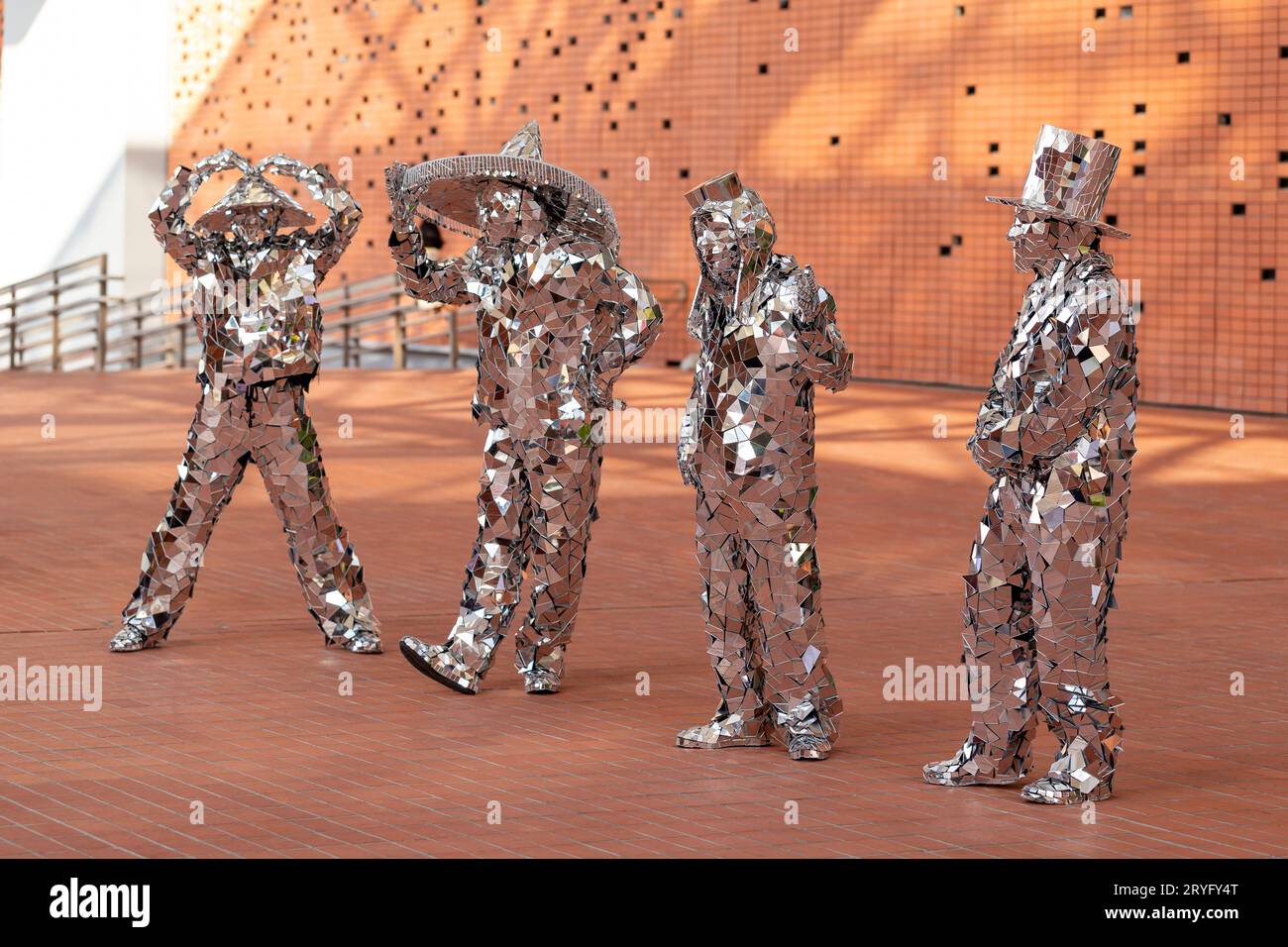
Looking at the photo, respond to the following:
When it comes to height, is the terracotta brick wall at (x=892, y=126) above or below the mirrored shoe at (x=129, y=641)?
above

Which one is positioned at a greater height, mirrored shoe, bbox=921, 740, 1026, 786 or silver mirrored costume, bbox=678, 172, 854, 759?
silver mirrored costume, bbox=678, 172, 854, 759

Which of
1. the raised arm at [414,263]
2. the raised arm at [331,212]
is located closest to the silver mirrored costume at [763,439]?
the raised arm at [414,263]

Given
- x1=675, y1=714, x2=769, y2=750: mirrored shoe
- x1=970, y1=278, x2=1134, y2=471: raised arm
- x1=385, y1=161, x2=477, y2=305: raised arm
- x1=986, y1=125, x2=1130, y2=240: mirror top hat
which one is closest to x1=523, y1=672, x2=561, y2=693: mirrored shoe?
x1=675, y1=714, x2=769, y2=750: mirrored shoe

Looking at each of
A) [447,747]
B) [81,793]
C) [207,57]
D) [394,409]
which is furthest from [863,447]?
[207,57]

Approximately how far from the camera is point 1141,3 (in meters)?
17.3

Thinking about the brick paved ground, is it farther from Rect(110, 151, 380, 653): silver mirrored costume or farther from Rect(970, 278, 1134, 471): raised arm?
Rect(970, 278, 1134, 471): raised arm

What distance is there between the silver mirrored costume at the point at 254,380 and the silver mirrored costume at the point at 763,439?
1.93 m

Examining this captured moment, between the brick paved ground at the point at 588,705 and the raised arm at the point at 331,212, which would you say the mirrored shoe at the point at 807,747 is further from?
the raised arm at the point at 331,212

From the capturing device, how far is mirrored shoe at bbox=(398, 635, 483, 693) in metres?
6.62

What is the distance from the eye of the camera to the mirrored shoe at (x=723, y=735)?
19.7ft

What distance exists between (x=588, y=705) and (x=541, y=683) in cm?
24

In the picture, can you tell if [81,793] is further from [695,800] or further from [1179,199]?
[1179,199]

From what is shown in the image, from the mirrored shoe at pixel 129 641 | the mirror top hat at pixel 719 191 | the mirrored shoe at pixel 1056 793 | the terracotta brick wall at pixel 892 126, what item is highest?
the terracotta brick wall at pixel 892 126

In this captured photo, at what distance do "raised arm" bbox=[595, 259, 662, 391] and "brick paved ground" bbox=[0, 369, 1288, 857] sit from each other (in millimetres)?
1207
